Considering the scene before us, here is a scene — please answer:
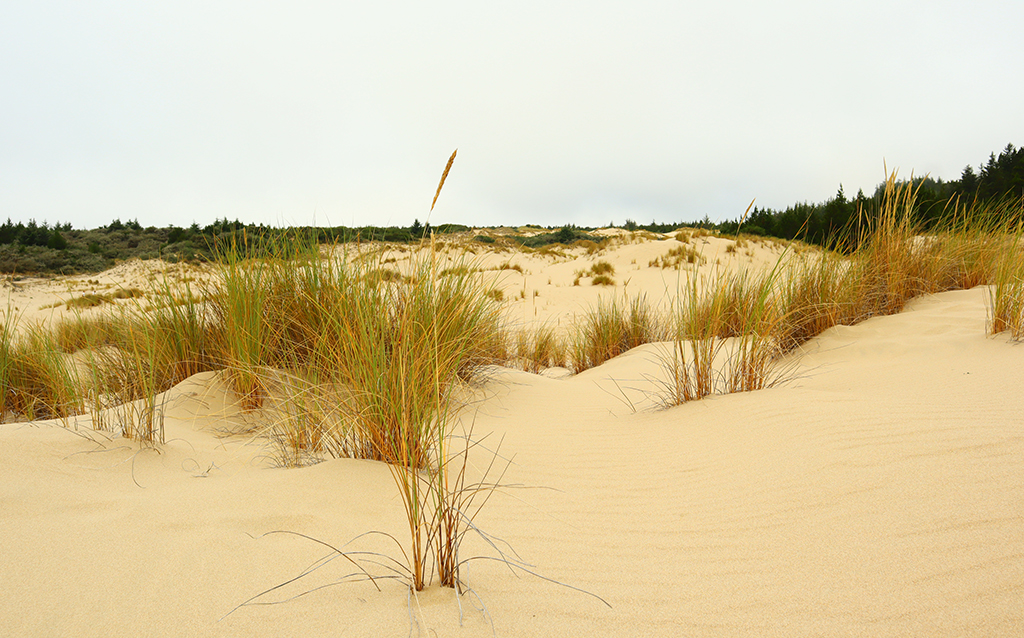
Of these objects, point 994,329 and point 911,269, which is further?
point 911,269

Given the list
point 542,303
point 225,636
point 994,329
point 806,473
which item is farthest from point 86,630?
point 542,303

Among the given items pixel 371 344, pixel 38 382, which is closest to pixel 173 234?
pixel 38 382

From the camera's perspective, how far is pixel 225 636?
1.08 metres

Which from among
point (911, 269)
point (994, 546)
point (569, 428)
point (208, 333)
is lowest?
point (569, 428)

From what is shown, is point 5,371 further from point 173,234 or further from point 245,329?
point 173,234

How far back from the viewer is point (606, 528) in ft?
5.41

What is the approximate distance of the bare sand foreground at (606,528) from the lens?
1.14 m

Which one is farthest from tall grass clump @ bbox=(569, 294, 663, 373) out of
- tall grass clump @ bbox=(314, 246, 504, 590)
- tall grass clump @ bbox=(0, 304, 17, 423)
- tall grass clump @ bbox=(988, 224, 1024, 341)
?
tall grass clump @ bbox=(0, 304, 17, 423)

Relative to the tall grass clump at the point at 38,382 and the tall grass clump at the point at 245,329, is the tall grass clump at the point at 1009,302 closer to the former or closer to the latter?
the tall grass clump at the point at 245,329

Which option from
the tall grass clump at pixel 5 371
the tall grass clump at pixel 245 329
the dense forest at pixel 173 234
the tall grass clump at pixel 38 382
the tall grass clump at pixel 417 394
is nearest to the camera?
the tall grass clump at pixel 417 394

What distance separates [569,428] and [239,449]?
1.70 m

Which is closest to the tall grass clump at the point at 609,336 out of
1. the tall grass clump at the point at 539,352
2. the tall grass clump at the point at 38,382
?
the tall grass clump at the point at 539,352

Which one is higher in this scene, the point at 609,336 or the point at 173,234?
the point at 173,234

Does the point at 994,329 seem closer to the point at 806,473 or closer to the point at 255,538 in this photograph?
the point at 806,473
